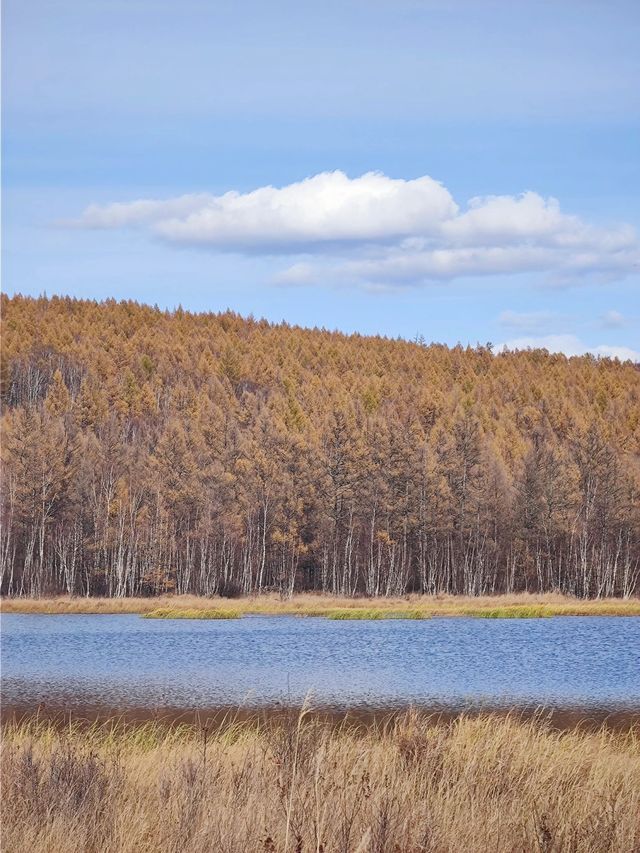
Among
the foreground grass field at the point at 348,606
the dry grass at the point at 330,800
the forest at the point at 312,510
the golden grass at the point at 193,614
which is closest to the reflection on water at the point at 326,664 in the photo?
the dry grass at the point at 330,800

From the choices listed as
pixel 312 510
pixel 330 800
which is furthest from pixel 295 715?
pixel 312 510

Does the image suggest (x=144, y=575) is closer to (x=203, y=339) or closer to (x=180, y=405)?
(x=180, y=405)

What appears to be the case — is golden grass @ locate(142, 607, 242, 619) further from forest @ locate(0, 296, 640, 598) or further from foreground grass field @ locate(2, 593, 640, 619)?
forest @ locate(0, 296, 640, 598)

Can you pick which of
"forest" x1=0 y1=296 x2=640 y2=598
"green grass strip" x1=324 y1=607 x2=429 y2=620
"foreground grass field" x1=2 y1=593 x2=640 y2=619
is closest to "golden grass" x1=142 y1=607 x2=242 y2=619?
"foreground grass field" x1=2 y1=593 x2=640 y2=619

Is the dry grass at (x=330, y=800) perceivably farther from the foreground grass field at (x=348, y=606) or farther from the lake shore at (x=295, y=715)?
the foreground grass field at (x=348, y=606)

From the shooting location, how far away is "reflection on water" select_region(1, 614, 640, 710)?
75.5 feet

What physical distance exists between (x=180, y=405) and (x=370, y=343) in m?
71.3

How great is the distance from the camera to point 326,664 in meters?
30.2

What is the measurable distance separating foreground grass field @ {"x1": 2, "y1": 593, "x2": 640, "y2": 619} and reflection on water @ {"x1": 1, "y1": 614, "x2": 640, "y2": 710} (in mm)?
6596

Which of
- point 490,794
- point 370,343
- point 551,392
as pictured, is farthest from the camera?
point 370,343

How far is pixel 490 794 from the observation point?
10578 millimetres

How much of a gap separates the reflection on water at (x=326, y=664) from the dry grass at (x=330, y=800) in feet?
19.6

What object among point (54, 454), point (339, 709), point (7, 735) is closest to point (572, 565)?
point (54, 454)

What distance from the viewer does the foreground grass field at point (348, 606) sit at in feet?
184
